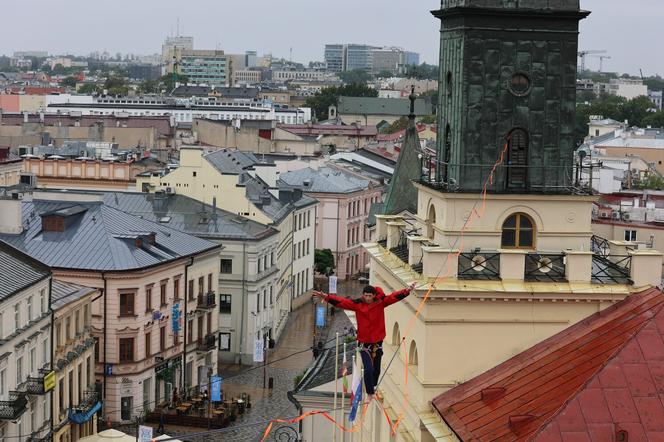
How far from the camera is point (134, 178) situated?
106 m

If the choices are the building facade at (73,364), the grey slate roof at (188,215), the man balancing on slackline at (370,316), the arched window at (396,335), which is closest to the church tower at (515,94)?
the arched window at (396,335)

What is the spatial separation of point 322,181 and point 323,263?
7.48m

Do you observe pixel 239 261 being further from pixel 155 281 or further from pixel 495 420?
pixel 495 420

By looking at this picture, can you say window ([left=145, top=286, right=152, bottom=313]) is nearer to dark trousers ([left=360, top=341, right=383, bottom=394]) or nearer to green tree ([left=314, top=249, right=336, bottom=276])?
dark trousers ([left=360, top=341, right=383, bottom=394])

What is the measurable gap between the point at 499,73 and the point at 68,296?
28733 millimetres

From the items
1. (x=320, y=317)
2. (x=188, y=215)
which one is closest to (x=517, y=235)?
(x=188, y=215)

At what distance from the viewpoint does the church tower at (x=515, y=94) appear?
118 feet

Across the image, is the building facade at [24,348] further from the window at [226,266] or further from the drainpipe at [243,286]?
the window at [226,266]

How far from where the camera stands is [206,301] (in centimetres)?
7562

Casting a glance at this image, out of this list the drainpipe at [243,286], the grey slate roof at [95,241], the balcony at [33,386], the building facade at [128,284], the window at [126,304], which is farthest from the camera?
the drainpipe at [243,286]

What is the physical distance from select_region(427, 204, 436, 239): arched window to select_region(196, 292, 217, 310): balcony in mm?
38040

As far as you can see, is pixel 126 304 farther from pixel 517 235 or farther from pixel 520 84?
pixel 520 84

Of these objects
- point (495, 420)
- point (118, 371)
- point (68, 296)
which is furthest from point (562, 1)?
point (118, 371)

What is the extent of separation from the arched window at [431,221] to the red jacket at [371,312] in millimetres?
7486
